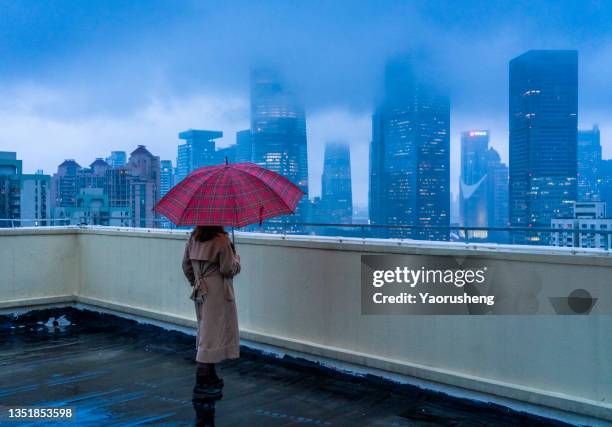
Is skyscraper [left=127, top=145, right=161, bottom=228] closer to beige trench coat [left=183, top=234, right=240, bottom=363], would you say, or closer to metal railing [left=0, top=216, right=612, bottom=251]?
metal railing [left=0, top=216, right=612, bottom=251]

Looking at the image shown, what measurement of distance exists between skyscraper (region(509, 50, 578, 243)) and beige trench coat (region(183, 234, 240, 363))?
9376 mm

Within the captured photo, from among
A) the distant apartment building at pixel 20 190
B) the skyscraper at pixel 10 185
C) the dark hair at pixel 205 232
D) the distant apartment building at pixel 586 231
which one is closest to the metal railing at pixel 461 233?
the distant apartment building at pixel 586 231

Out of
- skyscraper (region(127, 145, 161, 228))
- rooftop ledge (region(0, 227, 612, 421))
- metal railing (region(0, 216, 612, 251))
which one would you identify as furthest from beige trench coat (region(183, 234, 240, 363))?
skyscraper (region(127, 145, 161, 228))

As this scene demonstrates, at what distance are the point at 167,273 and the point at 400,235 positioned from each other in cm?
365

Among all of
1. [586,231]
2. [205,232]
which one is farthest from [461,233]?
[205,232]

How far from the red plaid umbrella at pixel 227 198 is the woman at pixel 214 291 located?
0.28 m

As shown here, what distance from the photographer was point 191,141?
2675cm

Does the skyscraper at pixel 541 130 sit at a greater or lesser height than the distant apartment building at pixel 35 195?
greater

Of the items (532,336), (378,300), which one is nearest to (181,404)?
(378,300)

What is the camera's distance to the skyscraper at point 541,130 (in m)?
15.8

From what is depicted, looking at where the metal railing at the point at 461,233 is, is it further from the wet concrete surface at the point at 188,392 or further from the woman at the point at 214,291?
the wet concrete surface at the point at 188,392

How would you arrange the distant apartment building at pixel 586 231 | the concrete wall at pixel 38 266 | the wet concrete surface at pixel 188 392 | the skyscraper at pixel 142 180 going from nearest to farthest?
the distant apartment building at pixel 586 231
the wet concrete surface at pixel 188 392
the concrete wall at pixel 38 266
the skyscraper at pixel 142 180

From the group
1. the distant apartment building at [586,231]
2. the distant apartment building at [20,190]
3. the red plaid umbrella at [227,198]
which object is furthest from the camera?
the distant apartment building at [20,190]

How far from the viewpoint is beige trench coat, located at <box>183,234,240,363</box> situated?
4.46m
